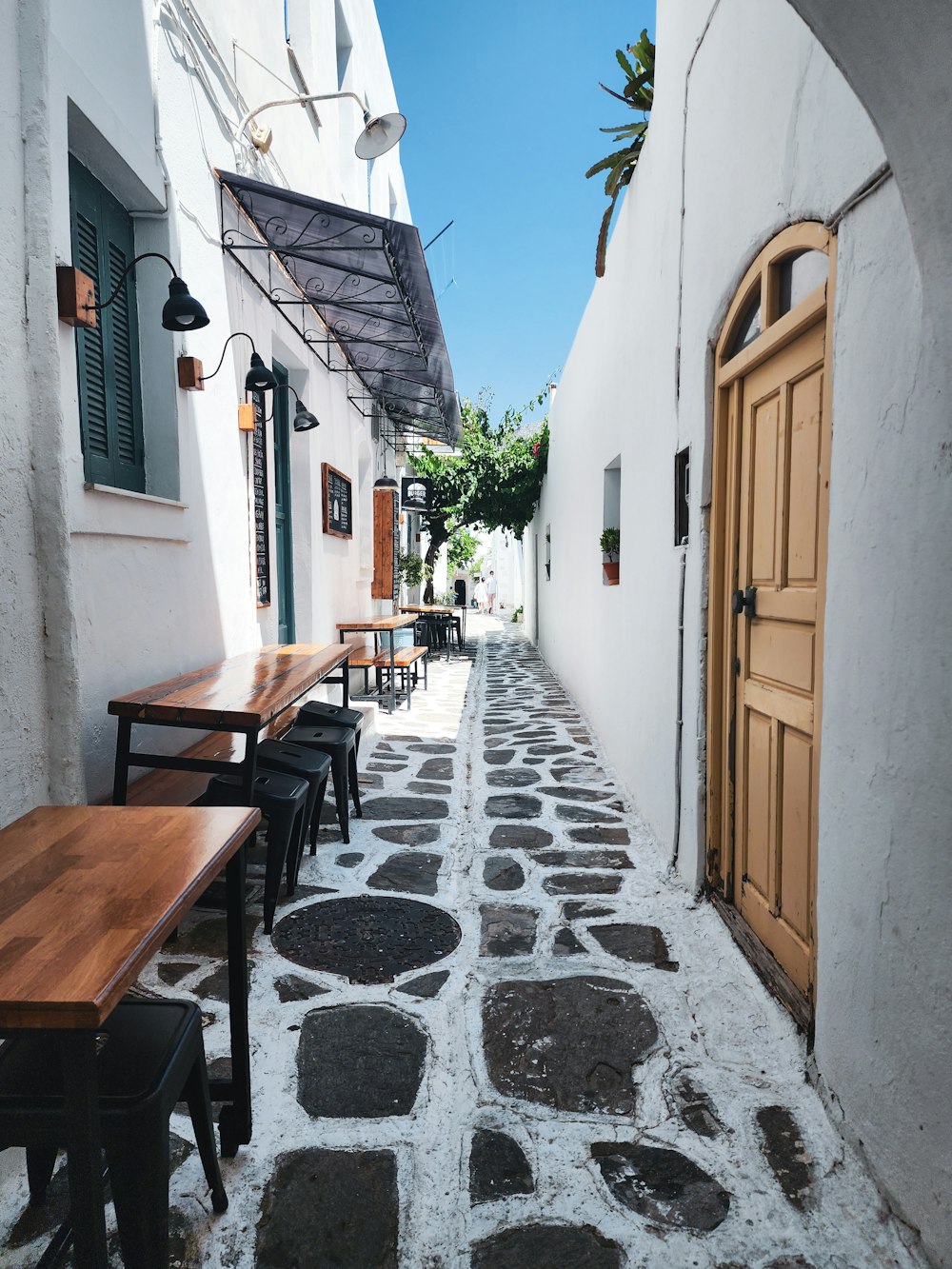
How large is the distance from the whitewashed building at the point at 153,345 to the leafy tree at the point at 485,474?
24.4 feet

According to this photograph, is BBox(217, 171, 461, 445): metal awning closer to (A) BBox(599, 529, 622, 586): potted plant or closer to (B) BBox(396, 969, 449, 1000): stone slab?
(A) BBox(599, 529, 622, 586): potted plant

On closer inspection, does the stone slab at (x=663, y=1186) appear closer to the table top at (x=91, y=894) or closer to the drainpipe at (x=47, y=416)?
the table top at (x=91, y=894)

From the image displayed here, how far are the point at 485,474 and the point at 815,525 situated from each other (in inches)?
509

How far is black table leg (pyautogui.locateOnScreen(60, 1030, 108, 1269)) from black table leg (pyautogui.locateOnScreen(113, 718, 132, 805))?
6.24 ft

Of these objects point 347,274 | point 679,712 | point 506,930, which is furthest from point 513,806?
point 347,274

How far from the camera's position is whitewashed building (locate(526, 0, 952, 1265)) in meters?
1.53

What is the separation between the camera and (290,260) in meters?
5.95

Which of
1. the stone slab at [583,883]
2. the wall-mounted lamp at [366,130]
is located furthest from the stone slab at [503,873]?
the wall-mounted lamp at [366,130]

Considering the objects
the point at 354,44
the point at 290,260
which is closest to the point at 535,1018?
the point at 290,260

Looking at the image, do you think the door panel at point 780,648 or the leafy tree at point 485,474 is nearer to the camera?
the door panel at point 780,648

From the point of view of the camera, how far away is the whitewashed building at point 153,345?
7.79 feet

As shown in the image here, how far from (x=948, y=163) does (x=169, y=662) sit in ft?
11.7

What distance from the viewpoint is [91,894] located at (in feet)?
4.43

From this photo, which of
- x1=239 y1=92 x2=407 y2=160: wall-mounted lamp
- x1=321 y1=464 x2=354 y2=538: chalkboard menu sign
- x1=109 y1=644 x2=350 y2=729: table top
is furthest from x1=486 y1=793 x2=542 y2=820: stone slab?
x1=239 y1=92 x2=407 y2=160: wall-mounted lamp
